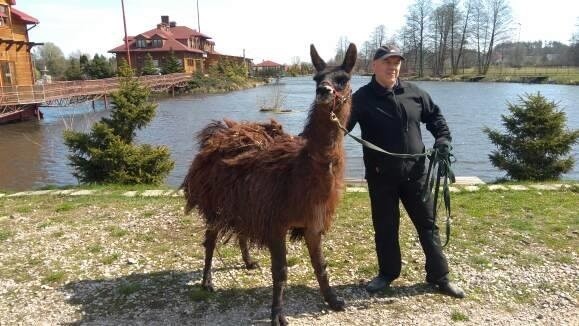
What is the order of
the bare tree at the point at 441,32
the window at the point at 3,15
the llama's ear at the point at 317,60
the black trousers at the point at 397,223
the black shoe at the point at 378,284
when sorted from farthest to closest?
the bare tree at the point at 441,32 → the window at the point at 3,15 → the black shoe at the point at 378,284 → the black trousers at the point at 397,223 → the llama's ear at the point at 317,60

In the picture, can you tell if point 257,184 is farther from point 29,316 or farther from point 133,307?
point 29,316

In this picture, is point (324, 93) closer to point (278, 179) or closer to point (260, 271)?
point (278, 179)

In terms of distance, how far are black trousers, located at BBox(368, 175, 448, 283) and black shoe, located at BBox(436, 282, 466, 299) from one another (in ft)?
0.19

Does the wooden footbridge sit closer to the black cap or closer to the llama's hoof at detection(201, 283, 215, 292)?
the llama's hoof at detection(201, 283, 215, 292)

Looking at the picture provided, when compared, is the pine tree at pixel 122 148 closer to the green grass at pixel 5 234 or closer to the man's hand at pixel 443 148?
the green grass at pixel 5 234

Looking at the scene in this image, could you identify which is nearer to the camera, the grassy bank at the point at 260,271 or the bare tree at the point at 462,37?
the grassy bank at the point at 260,271

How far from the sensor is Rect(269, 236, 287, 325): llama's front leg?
13.2ft

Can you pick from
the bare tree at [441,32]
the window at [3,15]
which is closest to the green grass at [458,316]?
the window at [3,15]

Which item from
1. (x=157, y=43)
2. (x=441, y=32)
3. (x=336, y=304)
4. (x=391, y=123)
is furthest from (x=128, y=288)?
(x=441, y=32)

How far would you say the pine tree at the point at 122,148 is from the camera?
10.5 m

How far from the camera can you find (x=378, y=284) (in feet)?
15.5

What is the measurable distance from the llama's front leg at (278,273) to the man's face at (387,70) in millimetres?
1756

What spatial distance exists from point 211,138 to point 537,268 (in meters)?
3.98

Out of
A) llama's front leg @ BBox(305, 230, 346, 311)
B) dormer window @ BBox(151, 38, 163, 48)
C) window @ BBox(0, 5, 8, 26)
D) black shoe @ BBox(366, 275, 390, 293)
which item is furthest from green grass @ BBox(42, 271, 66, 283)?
dormer window @ BBox(151, 38, 163, 48)
